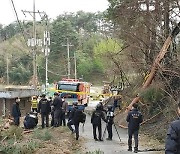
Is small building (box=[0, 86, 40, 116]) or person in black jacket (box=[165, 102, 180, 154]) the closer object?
person in black jacket (box=[165, 102, 180, 154])

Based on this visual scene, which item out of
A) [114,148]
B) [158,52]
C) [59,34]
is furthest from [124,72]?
[59,34]

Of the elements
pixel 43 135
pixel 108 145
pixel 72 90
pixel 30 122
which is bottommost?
pixel 108 145

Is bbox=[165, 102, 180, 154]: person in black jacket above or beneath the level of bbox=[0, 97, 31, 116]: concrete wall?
above

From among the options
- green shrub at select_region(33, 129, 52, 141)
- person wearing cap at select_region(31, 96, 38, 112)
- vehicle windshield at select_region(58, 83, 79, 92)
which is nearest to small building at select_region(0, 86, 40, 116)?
person wearing cap at select_region(31, 96, 38, 112)

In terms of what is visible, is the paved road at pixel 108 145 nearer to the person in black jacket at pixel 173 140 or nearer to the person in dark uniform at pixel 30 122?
the person in dark uniform at pixel 30 122

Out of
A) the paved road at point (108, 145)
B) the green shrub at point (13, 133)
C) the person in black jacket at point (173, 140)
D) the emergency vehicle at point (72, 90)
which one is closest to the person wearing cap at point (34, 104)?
the emergency vehicle at point (72, 90)

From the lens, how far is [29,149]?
12992 millimetres

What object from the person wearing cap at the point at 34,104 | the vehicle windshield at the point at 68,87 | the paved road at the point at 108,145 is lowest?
the paved road at the point at 108,145

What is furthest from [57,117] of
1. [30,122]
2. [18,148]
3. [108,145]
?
[18,148]

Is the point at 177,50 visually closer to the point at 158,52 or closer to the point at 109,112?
the point at 158,52

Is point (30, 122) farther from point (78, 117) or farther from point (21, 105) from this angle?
point (21, 105)

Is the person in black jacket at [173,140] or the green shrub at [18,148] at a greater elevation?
the person in black jacket at [173,140]

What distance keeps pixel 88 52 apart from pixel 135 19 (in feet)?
213

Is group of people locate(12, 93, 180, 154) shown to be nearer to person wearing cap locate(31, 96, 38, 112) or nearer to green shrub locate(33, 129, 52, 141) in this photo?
green shrub locate(33, 129, 52, 141)
